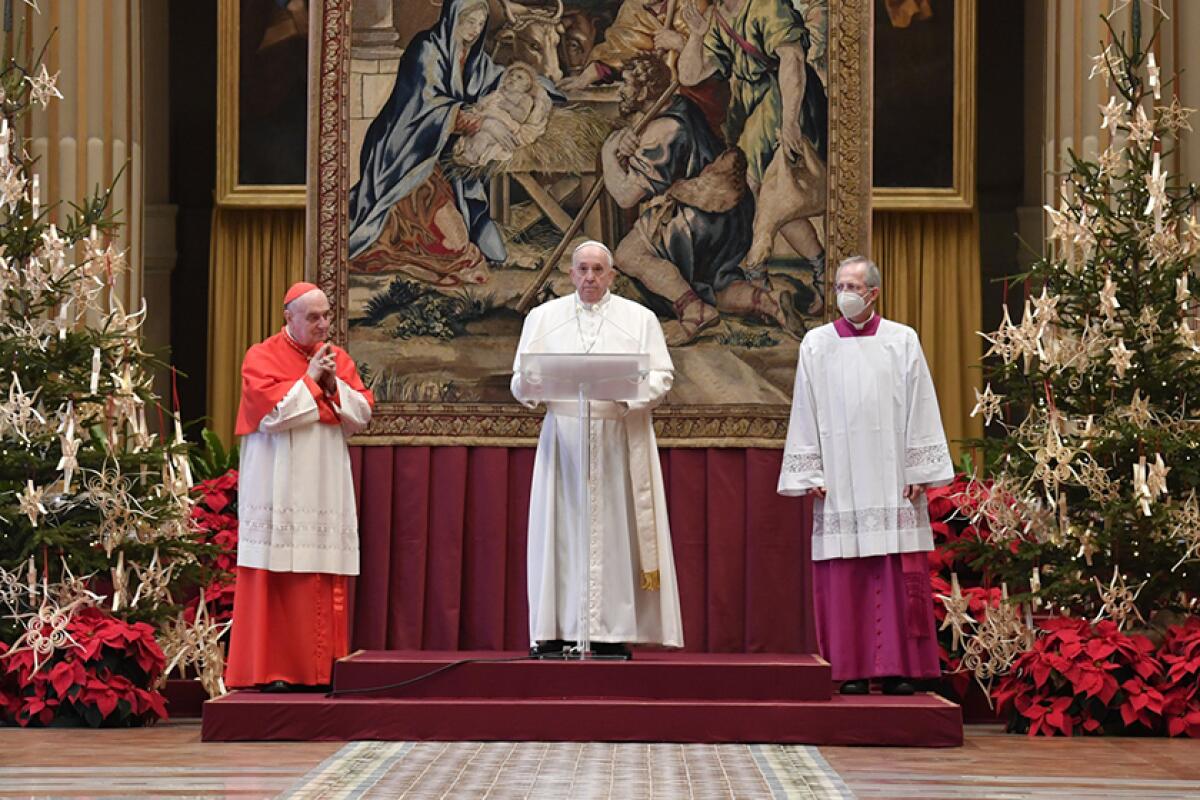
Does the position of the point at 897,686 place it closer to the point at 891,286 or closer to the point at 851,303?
the point at 851,303

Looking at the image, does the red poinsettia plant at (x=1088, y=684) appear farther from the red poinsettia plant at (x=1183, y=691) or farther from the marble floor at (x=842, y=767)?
the marble floor at (x=842, y=767)

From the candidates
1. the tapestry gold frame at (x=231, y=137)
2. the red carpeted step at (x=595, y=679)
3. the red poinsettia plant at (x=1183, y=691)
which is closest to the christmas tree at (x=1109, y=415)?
the red poinsettia plant at (x=1183, y=691)

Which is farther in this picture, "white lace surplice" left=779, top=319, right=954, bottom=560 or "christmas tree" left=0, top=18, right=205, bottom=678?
"christmas tree" left=0, top=18, right=205, bottom=678

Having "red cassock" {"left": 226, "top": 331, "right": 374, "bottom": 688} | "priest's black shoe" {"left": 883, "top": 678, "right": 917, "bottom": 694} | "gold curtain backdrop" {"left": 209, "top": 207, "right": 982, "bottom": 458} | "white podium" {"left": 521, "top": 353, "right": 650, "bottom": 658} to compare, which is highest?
"gold curtain backdrop" {"left": 209, "top": 207, "right": 982, "bottom": 458}

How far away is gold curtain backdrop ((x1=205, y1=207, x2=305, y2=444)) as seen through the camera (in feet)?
44.4

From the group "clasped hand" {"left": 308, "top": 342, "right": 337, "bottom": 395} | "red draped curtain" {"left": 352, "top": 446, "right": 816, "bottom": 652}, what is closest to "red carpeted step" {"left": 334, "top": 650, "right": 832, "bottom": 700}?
"clasped hand" {"left": 308, "top": 342, "right": 337, "bottom": 395}

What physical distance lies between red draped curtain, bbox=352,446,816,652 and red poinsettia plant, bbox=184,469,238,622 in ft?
2.19

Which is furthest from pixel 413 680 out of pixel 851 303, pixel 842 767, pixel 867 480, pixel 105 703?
pixel 851 303

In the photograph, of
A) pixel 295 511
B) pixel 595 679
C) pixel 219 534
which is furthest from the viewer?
pixel 219 534

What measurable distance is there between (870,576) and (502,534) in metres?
2.13

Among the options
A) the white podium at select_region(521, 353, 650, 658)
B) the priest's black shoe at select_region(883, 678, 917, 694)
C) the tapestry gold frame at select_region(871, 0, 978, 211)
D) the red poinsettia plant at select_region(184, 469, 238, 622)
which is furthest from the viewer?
the tapestry gold frame at select_region(871, 0, 978, 211)

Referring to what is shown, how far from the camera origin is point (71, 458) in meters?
8.27

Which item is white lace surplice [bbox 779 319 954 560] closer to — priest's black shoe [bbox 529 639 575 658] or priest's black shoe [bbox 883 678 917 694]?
priest's black shoe [bbox 883 678 917 694]

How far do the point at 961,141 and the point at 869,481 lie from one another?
19.1 ft
